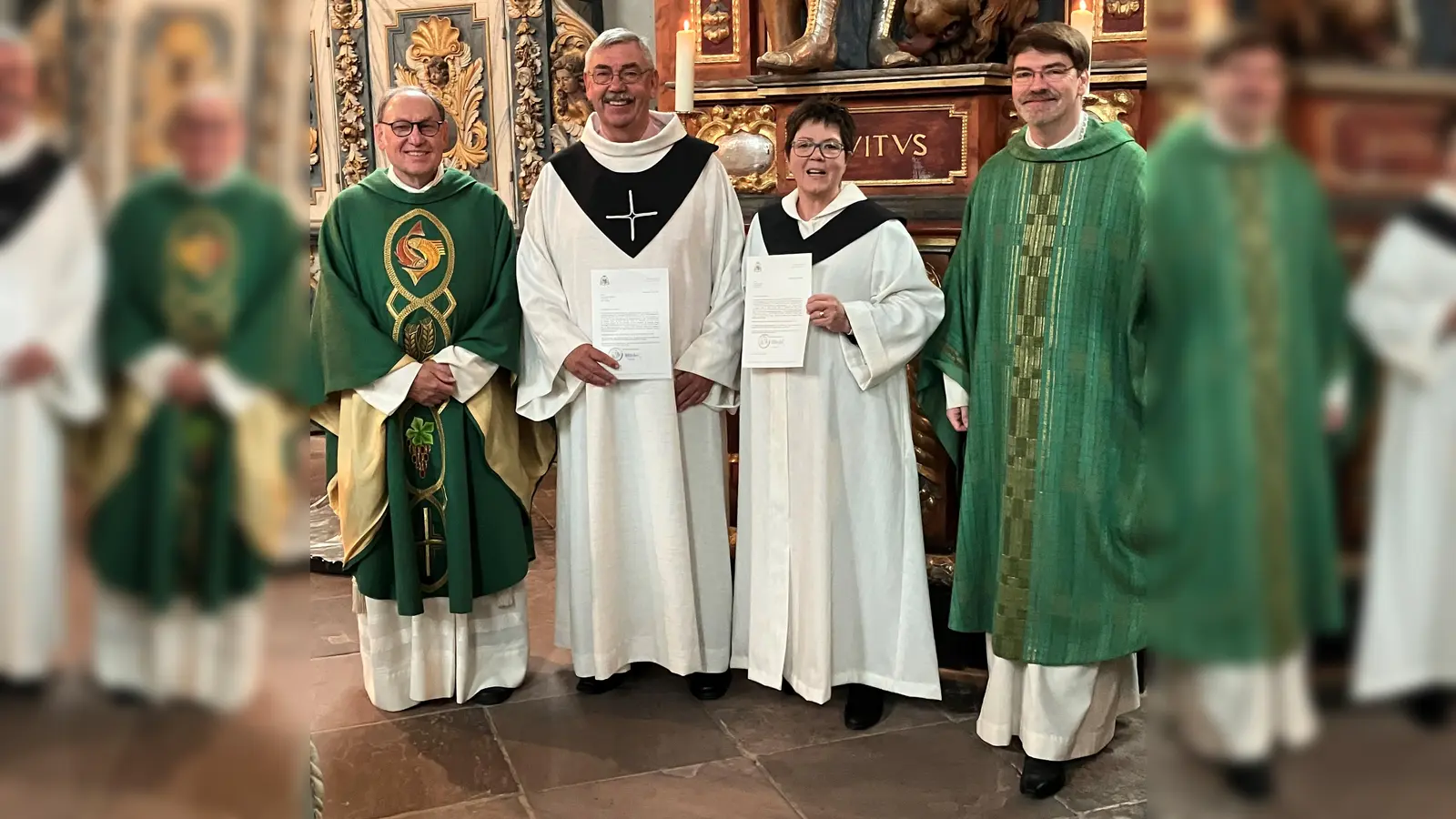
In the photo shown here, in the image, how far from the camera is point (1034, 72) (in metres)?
2.93

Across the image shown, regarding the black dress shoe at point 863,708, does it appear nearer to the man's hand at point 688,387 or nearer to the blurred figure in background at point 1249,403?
the man's hand at point 688,387

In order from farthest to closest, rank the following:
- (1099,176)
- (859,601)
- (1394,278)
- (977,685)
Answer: (977,685) → (859,601) → (1099,176) → (1394,278)

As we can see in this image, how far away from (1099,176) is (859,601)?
1390 millimetres

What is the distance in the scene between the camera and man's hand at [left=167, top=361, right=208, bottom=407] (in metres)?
0.49

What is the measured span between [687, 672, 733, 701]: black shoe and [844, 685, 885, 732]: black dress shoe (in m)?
0.43

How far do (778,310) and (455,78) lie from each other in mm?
3768

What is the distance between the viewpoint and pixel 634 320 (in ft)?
12.0

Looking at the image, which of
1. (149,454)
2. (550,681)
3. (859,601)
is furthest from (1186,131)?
(550,681)

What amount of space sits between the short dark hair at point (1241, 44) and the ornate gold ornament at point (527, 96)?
608cm

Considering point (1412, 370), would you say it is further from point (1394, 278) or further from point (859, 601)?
point (859, 601)

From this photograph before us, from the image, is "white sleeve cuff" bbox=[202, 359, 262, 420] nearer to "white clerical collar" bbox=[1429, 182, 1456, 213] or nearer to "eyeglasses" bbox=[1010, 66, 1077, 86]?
"white clerical collar" bbox=[1429, 182, 1456, 213]

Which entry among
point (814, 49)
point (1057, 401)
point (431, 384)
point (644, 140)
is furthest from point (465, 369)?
point (1057, 401)

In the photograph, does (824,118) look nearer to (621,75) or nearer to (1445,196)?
(621,75)

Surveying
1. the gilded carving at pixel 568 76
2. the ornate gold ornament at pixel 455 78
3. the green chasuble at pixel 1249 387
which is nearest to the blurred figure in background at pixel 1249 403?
the green chasuble at pixel 1249 387
